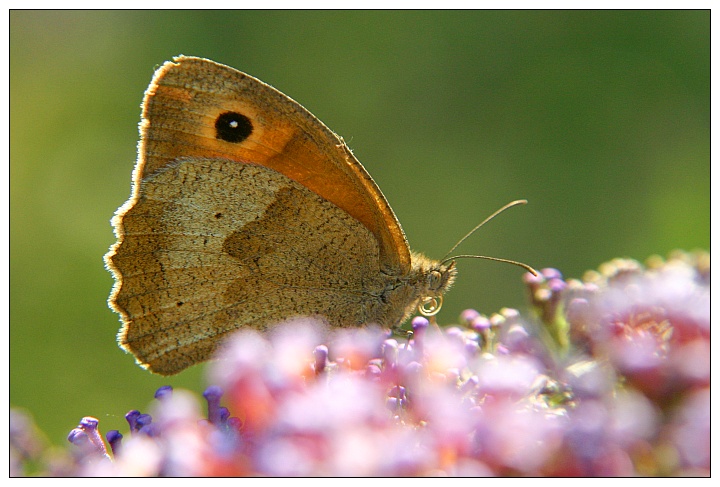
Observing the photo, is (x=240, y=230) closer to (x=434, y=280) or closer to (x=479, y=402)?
(x=434, y=280)

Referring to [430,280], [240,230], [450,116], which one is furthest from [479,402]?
[450,116]

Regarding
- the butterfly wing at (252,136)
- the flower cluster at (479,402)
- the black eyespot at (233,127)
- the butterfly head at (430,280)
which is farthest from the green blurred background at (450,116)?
the flower cluster at (479,402)

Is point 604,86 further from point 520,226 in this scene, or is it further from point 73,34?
point 73,34

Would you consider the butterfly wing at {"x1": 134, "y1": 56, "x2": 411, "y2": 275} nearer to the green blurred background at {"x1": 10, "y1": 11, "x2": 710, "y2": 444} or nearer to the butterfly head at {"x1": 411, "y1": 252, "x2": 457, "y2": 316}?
the butterfly head at {"x1": 411, "y1": 252, "x2": 457, "y2": 316}

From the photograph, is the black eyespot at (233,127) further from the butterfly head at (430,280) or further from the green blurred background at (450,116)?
the green blurred background at (450,116)

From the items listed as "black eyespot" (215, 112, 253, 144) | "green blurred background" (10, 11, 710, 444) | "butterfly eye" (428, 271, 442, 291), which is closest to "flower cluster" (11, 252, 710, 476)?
"butterfly eye" (428, 271, 442, 291)
